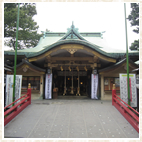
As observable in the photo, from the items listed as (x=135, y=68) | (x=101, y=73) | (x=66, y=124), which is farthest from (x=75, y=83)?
(x=66, y=124)

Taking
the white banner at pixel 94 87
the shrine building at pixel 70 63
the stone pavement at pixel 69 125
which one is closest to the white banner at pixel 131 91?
the stone pavement at pixel 69 125

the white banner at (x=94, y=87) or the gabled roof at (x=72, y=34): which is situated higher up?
the gabled roof at (x=72, y=34)

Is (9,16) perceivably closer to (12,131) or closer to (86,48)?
(86,48)

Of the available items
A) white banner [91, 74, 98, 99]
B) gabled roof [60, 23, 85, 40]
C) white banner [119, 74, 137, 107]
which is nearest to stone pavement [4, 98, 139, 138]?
white banner [119, 74, 137, 107]

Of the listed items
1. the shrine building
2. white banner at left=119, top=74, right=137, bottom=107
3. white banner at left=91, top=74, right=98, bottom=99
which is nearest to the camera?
white banner at left=119, top=74, right=137, bottom=107

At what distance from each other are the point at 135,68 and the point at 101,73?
252 cm

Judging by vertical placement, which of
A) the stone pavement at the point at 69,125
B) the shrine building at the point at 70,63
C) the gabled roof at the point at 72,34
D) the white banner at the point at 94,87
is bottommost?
the stone pavement at the point at 69,125

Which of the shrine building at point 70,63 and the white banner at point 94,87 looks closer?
the shrine building at point 70,63

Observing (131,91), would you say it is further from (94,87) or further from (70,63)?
(70,63)

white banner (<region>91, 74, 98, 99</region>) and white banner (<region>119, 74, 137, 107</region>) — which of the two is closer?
white banner (<region>119, 74, 137, 107</region>)

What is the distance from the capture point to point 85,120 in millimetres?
5379

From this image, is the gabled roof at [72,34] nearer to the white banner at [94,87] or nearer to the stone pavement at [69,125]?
the white banner at [94,87]

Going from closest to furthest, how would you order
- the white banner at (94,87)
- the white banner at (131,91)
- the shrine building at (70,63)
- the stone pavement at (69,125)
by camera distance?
the stone pavement at (69,125) → the white banner at (131,91) → the shrine building at (70,63) → the white banner at (94,87)

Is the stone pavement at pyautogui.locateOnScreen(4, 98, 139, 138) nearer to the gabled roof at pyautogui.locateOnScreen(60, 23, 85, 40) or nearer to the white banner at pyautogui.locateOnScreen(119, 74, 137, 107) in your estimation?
the white banner at pyautogui.locateOnScreen(119, 74, 137, 107)
